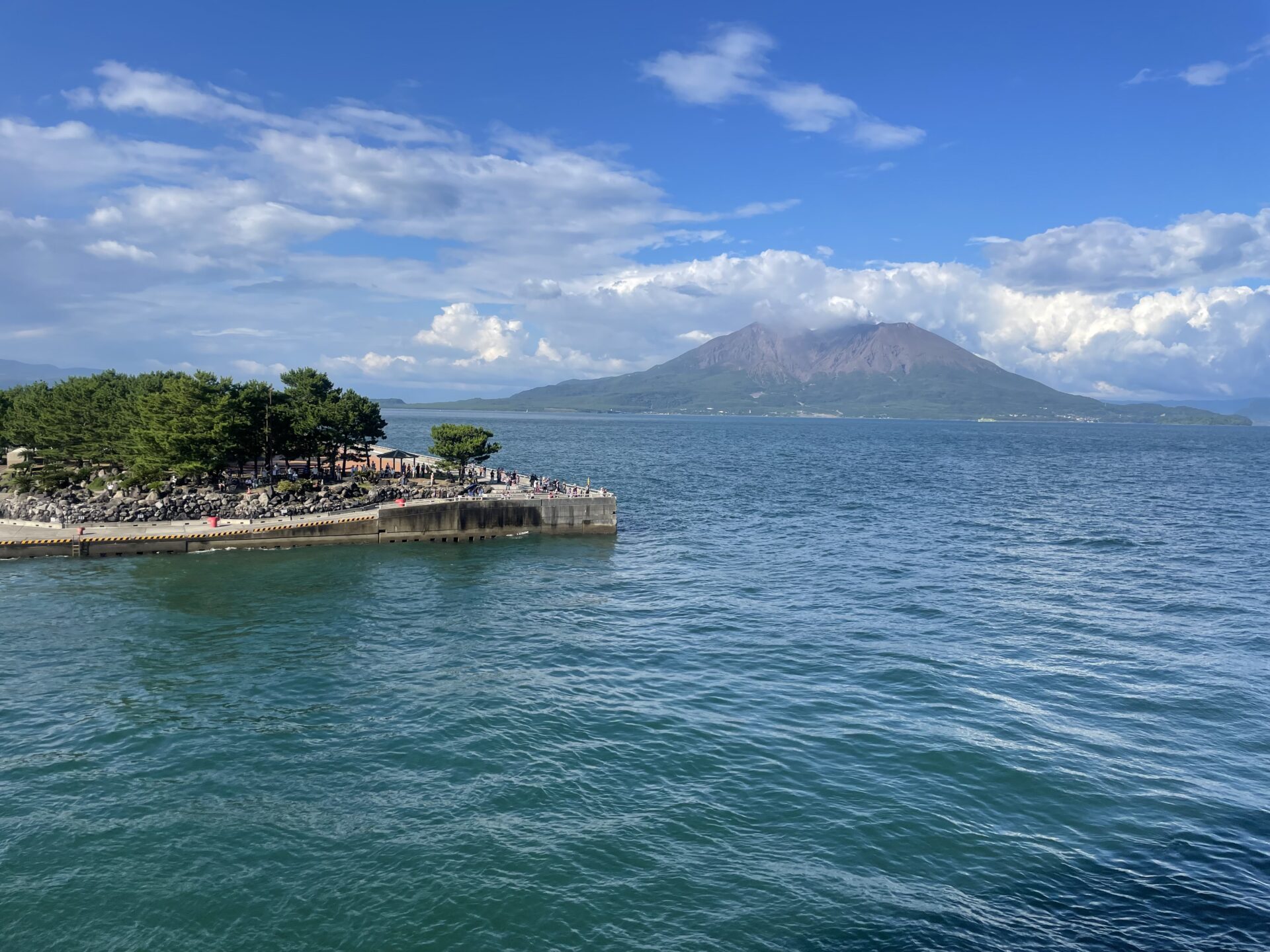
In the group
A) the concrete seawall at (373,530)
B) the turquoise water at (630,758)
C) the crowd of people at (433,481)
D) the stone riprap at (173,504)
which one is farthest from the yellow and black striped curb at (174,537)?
the crowd of people at (433,481)

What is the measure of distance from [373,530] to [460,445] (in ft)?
49.9

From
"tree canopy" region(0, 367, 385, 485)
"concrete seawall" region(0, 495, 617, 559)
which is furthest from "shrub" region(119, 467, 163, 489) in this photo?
"concrete seawall" region(0, 495, 617, 559)

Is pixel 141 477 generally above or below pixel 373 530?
above

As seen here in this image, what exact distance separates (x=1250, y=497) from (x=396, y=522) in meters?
114

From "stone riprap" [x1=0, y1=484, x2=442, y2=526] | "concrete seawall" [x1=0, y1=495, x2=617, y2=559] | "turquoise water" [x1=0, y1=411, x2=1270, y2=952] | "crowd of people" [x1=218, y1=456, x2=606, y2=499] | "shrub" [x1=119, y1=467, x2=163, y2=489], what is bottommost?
"turquoise water" [x1=0, y1=411, x2=1270, y2=952]

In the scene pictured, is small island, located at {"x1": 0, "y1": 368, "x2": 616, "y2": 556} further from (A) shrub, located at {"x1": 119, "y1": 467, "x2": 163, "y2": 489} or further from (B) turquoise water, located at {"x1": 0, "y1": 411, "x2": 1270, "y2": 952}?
(B) turquoise water, located at {"x1": 0, "y1": 411, "x2": 1270, "y2": 952}

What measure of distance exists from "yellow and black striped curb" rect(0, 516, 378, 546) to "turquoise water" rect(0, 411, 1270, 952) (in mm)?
2529

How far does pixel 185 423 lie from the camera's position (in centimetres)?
6850

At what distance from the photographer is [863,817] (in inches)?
937

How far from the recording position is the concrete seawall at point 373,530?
57656 millimetres

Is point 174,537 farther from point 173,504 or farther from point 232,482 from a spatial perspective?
point 232,482

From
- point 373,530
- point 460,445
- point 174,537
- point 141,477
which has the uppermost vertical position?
point 460,445

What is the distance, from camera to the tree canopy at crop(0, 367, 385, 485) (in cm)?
6925

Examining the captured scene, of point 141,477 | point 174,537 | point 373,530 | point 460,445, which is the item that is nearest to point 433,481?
point 460,445
